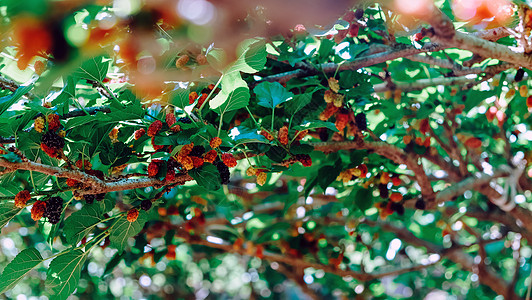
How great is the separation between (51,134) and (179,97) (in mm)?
308

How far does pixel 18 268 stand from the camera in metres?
1.36

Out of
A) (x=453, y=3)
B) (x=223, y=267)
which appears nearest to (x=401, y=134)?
(x=453, y=3)

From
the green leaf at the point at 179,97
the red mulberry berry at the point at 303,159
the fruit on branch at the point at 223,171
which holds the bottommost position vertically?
the red mulberry berry at the point at 303,159

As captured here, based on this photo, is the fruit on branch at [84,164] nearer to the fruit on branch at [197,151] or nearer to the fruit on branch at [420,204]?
the fruit on branch at [197,151]

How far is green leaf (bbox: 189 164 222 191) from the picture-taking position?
127 centimetres

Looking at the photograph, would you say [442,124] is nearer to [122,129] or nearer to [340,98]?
[340,98]

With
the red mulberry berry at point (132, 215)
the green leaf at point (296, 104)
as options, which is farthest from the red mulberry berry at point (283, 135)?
the red mulberry berry at point (132, 215)

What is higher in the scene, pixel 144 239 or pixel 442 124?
pixel 442 124

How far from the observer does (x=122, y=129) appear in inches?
53.8

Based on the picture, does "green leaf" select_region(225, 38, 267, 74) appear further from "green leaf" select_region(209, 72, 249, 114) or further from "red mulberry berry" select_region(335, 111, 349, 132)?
"red mulberry berry" select_region(335, 111, 349, 132)

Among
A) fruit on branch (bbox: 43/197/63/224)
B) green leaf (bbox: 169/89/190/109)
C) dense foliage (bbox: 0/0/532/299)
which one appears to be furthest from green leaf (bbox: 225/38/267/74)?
fruit on branch (bbox: 43/197/63/224)

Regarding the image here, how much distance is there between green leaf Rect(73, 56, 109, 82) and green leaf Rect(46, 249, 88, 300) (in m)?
0.50

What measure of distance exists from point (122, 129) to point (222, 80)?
32cm

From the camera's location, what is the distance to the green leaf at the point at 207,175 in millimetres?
1270
